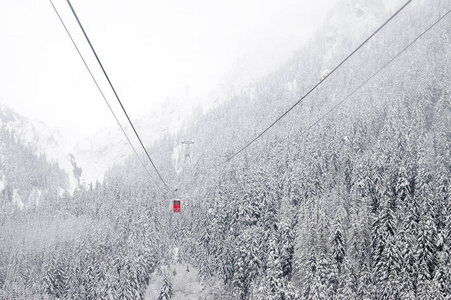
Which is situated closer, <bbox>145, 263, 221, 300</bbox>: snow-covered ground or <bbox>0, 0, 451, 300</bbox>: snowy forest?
<bbox>0, 0, 451, 300</bbox>: snowy forest

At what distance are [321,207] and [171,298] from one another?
37.3 metres

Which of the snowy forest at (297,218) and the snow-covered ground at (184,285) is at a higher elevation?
the snowy forest at (297,218)

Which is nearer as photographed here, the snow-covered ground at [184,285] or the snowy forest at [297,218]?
the snowy forest at [297,218]

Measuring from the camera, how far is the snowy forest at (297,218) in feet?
169

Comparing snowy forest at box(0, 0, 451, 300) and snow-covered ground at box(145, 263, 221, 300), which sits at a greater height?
snowy forest at box(0, 0, 451, 300)

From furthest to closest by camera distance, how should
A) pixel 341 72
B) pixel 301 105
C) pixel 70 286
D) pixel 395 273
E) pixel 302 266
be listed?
pixel 341 72, pixel 301 105, pixel 70 286, pixel 302 266, pixel 395 273

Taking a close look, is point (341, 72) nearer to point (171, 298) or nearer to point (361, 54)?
point (361, 54)

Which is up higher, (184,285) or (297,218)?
(297,218)

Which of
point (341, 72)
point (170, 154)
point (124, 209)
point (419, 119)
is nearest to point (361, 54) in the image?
point (341, 72)

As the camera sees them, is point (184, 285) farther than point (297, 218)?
Yes

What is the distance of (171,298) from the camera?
72938mm

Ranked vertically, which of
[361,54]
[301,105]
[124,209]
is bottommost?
[124,209]

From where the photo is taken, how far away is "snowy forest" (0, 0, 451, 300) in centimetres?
5166

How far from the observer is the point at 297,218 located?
66688mm
